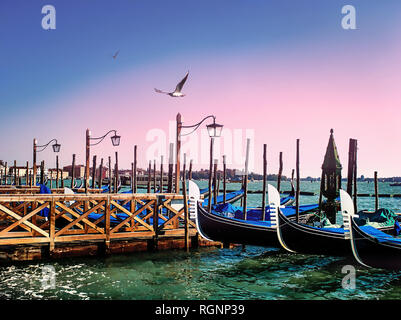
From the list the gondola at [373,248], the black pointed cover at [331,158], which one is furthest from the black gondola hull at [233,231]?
the black pointed cover at [331,158]

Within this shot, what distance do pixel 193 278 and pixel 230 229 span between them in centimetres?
190

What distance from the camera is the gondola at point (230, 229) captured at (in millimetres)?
7539

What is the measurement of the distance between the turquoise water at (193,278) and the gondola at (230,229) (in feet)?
1.38

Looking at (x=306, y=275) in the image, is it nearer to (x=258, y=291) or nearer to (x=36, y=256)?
(x=258, y=291)

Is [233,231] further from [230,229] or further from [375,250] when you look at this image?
[375,250]

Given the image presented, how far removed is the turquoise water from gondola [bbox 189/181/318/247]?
0.42m

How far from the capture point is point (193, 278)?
616 cm

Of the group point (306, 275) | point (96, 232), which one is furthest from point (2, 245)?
point (306, 275)

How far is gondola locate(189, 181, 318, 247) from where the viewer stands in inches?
297

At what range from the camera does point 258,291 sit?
5559 millimetres

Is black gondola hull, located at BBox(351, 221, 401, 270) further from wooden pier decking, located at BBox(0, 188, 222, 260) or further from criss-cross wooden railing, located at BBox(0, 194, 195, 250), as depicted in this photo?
criss-cross wooden railing, located at BBox(0, 194, 195, 250)

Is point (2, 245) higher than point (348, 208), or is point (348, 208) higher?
point (348, 208)

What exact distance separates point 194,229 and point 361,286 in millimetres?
3783
